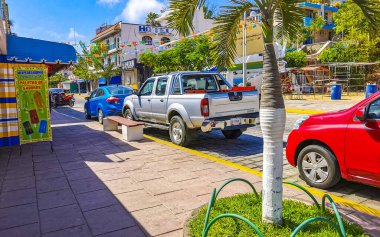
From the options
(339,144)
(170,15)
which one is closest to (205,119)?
(339,144)

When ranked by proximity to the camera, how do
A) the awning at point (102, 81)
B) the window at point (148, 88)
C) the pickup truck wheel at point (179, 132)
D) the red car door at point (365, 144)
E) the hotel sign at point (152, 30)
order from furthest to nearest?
the awning at point (102, 81)
the hotel sign at point (152, 30)
the window at point (148, 88)
the pickup truck wheel at point (179, 132)
the red car door at point (365, 144)

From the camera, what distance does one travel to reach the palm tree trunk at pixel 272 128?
3.09 meters

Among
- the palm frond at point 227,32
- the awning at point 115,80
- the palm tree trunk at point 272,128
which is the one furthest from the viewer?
the awning at point 115,80

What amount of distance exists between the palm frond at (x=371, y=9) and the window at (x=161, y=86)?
651cm

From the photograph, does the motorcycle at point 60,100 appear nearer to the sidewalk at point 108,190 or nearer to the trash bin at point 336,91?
the sidewalk at point 108,190

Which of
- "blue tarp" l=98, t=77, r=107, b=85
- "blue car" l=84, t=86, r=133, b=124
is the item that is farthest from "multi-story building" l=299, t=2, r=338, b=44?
"blue car" l=84, t=86, r=133, b=124

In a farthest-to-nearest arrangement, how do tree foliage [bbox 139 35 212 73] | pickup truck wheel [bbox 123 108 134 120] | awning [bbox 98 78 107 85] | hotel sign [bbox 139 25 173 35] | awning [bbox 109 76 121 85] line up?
1. awning [bbox 98 78 107 85]
2. awning [bbox 109 76 121 85]
3. hotel sign [bbox 139 25 173 35]
4. tree foliage [bbox 139 35 212 73]
5. pickup truck wheel [bbox 123 108 134 120]

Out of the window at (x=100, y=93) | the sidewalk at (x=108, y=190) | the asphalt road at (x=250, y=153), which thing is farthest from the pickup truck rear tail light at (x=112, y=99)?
the sidewalk at (x=108, y=190)

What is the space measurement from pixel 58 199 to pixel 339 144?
4252 millimetres

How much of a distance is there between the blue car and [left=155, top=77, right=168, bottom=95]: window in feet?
12.9

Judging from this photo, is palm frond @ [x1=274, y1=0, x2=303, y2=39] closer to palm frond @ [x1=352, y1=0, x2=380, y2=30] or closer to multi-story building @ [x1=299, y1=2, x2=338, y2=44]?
palm frond @ [x1=352, y1=0, x2=380, y2=30]

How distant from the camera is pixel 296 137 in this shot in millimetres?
5305

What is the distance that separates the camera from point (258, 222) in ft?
11.2

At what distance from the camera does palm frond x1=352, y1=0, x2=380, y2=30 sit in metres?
3.14
